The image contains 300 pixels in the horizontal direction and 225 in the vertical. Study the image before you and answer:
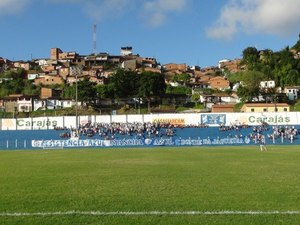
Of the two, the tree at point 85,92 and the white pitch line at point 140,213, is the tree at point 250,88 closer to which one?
the tree at point 85,92

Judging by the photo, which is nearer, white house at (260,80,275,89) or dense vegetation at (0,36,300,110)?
dense vegetation at (0,36,300,110)

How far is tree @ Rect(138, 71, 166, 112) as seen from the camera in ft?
345

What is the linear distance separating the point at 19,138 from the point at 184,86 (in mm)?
72323

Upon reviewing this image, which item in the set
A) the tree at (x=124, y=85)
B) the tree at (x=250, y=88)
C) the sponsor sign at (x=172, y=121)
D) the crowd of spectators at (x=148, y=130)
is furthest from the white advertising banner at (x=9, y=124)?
the tree at (x=250, y=88)

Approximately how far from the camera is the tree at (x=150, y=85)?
105062mm

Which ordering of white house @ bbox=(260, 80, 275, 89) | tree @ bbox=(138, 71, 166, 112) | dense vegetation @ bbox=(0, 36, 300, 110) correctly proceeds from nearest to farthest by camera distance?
tree @ bbox=(138, 71, 166, 112) < dense vegetation @ bbox=(0, 36, 300, 110) < white house @ bbox=(260, 80, 275, 89)

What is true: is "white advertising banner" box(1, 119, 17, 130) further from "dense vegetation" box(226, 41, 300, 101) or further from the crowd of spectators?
"dense vegetation" box(226, 41, 300, 101)

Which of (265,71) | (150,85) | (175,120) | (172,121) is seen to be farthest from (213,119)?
(265,71)

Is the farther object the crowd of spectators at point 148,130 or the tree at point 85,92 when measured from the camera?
the tree at point 85,92

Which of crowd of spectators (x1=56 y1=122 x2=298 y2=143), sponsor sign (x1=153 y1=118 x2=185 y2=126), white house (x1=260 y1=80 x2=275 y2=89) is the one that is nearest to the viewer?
crowd of spectators (x1=56 y1=122 x2=298 y2=143)

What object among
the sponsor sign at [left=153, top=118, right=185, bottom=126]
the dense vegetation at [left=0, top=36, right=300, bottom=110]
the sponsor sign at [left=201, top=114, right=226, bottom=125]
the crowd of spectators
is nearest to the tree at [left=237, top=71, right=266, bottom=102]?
the dense vegetation at [left=0, top=36, right=300, bottom=110]

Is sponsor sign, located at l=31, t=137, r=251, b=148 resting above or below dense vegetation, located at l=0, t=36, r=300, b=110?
below

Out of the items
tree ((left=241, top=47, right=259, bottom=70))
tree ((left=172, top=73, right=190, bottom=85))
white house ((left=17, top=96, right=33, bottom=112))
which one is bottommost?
white house ((left=17, top=96, right=33, bottom=112))

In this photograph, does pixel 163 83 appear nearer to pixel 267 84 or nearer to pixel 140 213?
pixel 267 84
